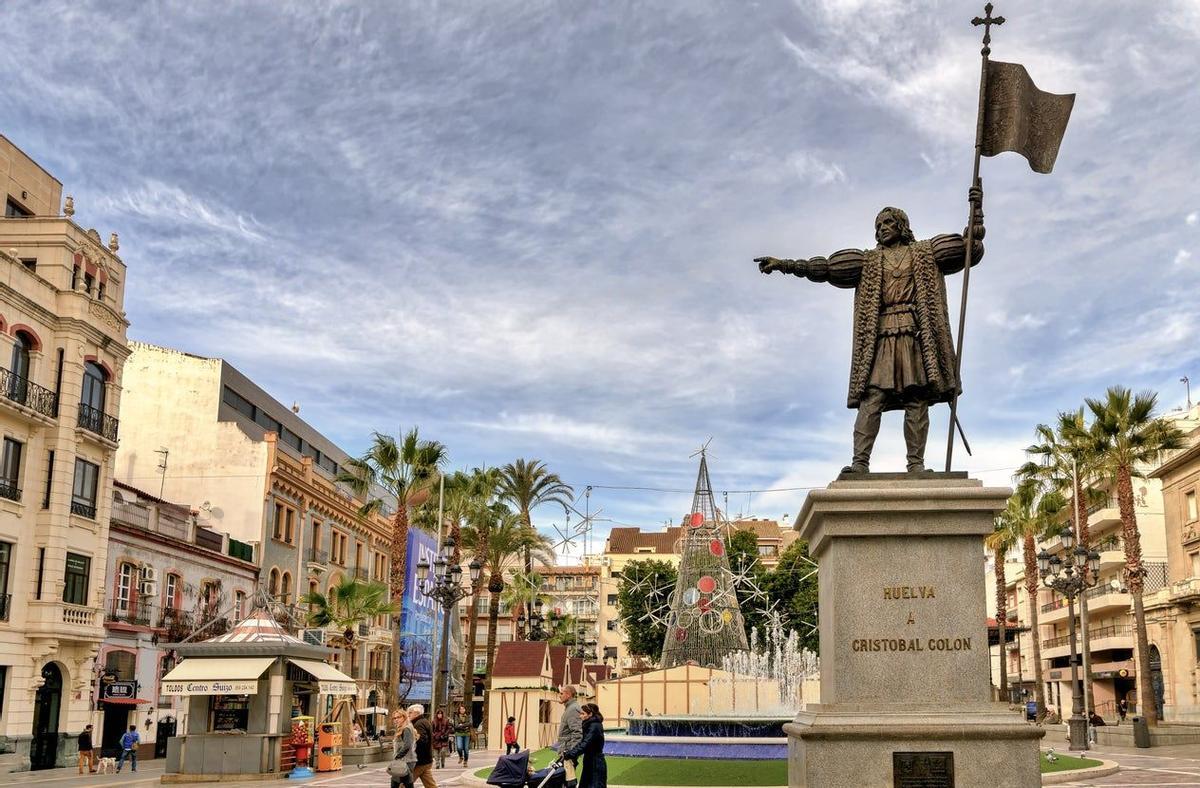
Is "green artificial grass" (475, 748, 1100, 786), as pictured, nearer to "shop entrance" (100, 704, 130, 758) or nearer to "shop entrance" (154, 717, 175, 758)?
"shop entrance" (100, 704, 130, 758)

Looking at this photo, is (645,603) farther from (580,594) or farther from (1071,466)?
(580,594)

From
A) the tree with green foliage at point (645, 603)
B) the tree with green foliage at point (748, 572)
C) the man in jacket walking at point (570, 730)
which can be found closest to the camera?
the man in jacket walking at point (570, 730)

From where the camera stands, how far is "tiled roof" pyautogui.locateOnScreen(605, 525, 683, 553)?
111 metres

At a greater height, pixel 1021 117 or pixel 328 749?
pixel 1021 117

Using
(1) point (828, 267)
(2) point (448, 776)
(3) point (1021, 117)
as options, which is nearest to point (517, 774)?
(1) point (828, 267)

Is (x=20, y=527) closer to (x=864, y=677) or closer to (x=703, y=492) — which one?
(x=703, y=492)

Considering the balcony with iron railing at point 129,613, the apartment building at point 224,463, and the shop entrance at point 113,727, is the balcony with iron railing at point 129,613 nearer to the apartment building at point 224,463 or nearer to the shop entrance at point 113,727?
the shop entrance at point 113,727

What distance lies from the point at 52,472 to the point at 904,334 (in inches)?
1116

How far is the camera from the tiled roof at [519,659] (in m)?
34.2

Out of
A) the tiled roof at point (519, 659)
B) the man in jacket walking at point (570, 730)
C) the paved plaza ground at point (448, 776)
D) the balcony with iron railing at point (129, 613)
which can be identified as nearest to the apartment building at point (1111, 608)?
the paved plaza ground at point (448, 776)

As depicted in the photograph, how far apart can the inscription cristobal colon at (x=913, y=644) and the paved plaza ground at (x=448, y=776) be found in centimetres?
1528

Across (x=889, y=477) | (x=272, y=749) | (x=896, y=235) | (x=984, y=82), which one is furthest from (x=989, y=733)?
(x=272, y=749)

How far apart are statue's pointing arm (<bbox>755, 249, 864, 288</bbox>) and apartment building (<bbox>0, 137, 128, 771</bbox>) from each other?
25489 mm

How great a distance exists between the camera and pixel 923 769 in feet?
24.4
